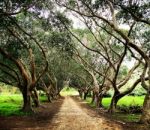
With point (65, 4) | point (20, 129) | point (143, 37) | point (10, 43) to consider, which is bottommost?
point (20, 129)

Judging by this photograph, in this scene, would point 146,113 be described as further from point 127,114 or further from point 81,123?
point 127,114

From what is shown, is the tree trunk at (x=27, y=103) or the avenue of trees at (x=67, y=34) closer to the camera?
the avenue of trees at (x=67, y=34)

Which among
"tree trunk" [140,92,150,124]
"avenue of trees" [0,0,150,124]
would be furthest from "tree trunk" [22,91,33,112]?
"tree trunk" [140,92,150,124]

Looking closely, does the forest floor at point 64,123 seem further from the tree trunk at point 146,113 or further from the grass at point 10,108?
the grass at point 10,108

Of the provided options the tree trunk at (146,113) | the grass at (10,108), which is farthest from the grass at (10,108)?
the tree trunk at (146,113)

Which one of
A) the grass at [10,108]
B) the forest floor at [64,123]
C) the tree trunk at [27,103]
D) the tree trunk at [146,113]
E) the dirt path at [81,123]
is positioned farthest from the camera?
the tree trunk at [27,103]

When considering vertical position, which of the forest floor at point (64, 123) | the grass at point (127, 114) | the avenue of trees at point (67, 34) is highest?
the avenue of trees at point (67, 34)

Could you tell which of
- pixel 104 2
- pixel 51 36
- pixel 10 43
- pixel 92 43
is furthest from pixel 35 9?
pixel 92 43

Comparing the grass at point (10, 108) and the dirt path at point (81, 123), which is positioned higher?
the grass at point (10, 108)

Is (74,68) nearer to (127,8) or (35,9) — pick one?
(35,9)

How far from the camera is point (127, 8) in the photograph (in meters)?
20.6

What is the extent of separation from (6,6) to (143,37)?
53.4ft

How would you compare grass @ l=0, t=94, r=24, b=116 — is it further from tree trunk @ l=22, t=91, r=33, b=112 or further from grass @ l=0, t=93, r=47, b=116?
tree trunk @ l=22, t=91, r=33, b=112

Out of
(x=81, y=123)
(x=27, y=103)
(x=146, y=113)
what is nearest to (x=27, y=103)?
(x=27, y=103)
